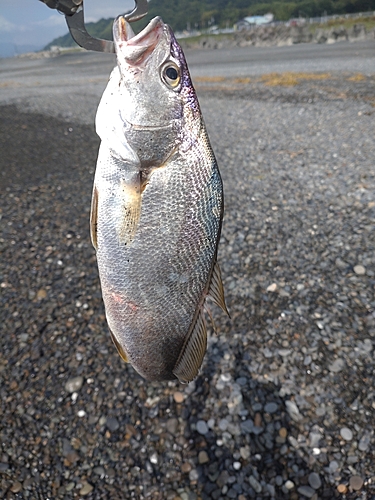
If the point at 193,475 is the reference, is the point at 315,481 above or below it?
→ below

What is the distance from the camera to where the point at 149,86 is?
1.62 meters

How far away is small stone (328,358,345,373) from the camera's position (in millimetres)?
3749

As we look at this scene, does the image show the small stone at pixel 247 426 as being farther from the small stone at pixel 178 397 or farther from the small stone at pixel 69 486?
the small stone at pixel 69 486

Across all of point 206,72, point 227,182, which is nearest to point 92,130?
point 227,182

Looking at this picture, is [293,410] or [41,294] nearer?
[293,410]

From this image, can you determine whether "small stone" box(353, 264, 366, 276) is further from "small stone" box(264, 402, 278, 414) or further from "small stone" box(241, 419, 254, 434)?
"small stone" box(241, 419, 254, 434)

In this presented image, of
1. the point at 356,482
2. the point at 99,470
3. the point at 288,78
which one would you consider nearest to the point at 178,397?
the point at 99,470

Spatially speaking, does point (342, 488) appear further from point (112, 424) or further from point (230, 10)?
point (230, 10)

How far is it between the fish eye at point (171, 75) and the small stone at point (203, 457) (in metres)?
2.97

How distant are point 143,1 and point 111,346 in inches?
133

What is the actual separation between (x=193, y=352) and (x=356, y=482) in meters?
2.22

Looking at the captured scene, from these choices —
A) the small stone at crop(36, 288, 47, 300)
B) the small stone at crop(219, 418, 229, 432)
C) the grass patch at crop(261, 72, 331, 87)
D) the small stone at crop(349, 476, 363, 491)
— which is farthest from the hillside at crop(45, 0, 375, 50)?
the small stone at crop(349, 476, 363, 491)

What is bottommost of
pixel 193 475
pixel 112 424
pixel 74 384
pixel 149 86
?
pixel 193 475

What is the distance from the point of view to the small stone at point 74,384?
12.1 ft
